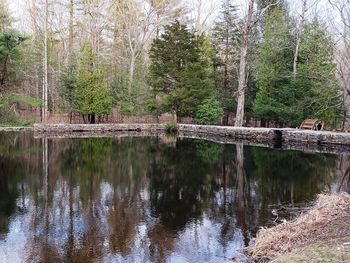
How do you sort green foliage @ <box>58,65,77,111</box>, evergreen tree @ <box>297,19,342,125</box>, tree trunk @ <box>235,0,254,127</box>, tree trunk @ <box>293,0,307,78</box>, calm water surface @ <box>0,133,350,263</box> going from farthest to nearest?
green foliage @ <box>58,65,77,111</box> → tree trunk @ <box>293,0,307,78</box> → tree trunk @ <box>235,0,254,127</box> → evergreen tree @ <box>297,19,342,125</box> → calm water surface @ <box>0,133,350,263</box>

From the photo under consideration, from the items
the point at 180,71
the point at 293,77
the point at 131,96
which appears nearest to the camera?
the point at 293,77

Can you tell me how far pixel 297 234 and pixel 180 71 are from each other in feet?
67.7

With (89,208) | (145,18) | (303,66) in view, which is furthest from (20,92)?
(89,208)

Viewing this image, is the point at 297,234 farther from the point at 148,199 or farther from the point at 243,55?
the point at 243,55

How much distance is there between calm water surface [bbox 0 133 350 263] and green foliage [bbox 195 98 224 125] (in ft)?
31.2

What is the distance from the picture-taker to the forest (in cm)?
2239

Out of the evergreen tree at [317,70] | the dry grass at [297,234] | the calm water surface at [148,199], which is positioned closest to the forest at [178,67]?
the evergreen tree at [317,70]

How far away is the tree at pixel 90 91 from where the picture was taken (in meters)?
25.7

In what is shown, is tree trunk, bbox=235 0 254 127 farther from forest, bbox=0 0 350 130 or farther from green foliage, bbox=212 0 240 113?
green foliage, bbox=212 0 240 113

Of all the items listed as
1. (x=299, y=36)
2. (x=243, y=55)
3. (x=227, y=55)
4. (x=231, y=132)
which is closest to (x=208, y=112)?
(x=231, y=132)

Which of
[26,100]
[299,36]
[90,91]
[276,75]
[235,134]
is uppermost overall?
[299,36]

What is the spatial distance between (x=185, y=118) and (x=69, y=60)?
30.3ft

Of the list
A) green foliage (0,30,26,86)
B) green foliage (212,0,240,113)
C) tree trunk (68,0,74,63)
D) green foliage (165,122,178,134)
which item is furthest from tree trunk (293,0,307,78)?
green foliage (0,30,26,86)

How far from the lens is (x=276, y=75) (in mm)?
23438
